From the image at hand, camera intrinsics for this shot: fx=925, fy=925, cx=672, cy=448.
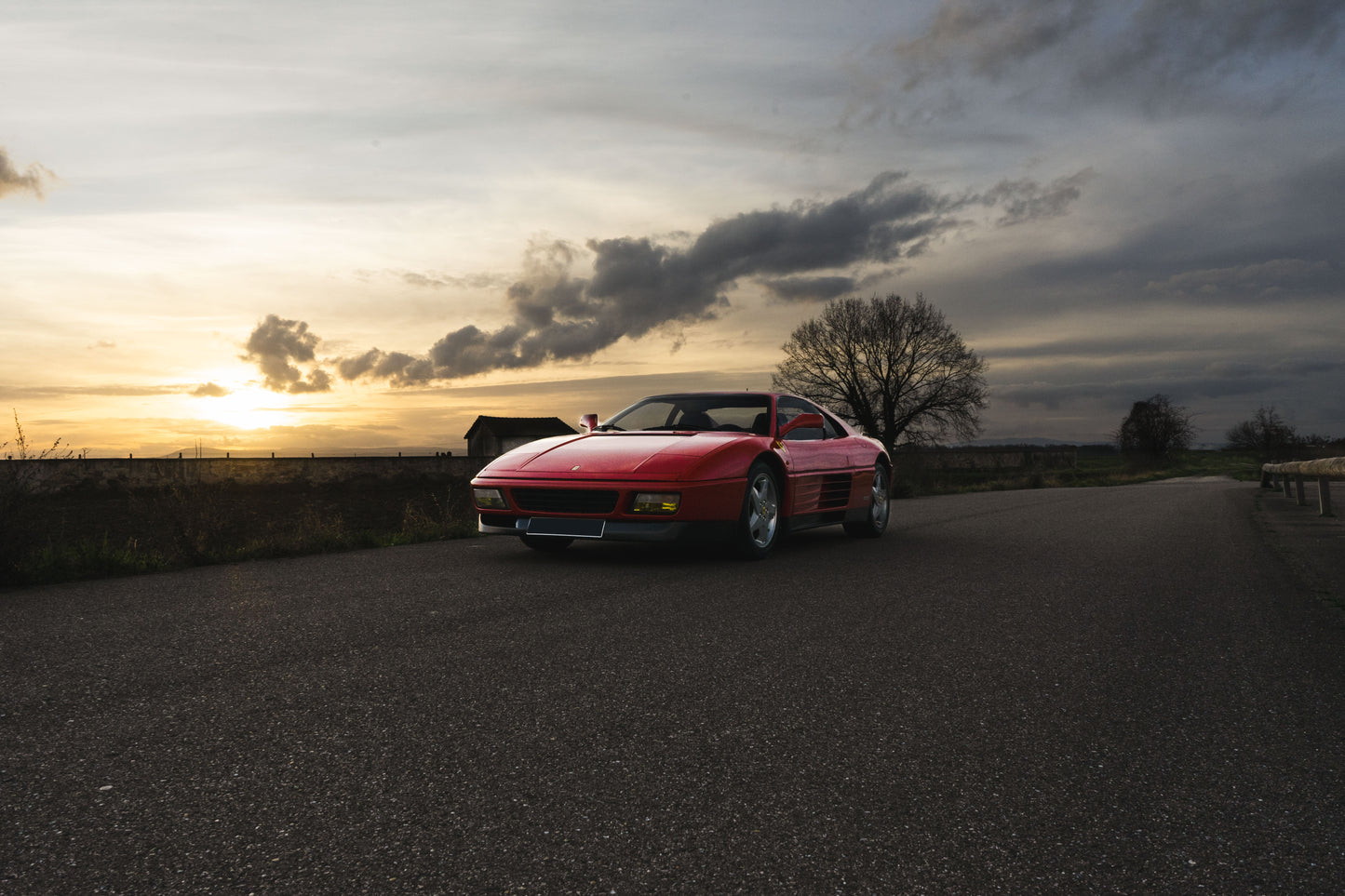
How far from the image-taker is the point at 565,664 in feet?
12.6

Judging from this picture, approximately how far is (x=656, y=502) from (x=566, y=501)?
714 millimetres

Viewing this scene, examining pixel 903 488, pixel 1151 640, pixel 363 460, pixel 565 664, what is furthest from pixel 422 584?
pixel 363 460

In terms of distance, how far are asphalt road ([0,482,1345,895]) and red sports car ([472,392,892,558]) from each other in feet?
3.70

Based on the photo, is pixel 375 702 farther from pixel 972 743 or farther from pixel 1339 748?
pixel 1339 748

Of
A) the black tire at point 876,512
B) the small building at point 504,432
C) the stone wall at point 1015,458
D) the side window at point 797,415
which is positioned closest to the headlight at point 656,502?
the side window at point 797,415

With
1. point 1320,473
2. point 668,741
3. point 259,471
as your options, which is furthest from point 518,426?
point 668,741

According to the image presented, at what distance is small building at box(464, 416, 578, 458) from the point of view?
83938 mm

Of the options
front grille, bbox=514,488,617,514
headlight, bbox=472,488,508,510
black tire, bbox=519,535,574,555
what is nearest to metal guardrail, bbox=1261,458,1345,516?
front grille, bbox=514,488,617,514

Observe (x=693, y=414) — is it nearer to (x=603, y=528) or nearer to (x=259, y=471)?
(x=603, y=528)

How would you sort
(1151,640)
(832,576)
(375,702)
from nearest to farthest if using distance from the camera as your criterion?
1. (375,702)
2. (1151,640)
3. (832,576)

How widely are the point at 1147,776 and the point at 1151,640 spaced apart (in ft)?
6.83

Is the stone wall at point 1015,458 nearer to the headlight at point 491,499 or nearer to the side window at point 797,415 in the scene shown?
the side window at point 797,415

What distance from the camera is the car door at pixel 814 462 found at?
7.94 meters

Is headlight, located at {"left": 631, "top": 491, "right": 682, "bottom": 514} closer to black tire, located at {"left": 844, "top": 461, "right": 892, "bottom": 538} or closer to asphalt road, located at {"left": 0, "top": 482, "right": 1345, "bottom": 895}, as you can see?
asphalt road, located at {"left": 0, "top": 482, "right": 1345, "bottom": 895}
